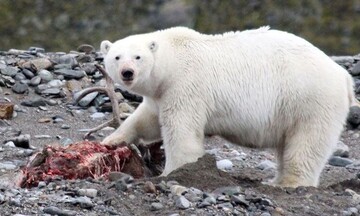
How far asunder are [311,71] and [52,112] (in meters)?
4.06

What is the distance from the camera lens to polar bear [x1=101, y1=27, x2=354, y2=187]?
9.16 m

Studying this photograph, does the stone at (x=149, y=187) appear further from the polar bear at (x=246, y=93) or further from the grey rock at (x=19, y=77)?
the grey rock at (x=19, y=77)

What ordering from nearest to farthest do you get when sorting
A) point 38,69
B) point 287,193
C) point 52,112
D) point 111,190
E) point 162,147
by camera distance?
point 111,190 < point 287,193 < point 162,147 < point 52,112 < point 38,69

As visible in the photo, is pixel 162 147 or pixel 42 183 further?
pixel 162 147

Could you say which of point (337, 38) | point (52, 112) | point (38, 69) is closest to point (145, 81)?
point (52, 112)

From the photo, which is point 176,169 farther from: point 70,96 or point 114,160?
point 70,96

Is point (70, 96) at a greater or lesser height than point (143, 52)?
lesser

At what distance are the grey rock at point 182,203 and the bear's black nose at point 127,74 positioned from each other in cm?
166

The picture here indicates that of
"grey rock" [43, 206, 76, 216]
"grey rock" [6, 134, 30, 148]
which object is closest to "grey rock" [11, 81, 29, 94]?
"grey rock" [6, 134, 30, 148]

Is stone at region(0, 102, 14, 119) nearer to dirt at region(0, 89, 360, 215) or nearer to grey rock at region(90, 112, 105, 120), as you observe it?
dirt at region(0, 89, 360, 215)

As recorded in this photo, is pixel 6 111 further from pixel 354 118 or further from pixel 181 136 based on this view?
pixel 354 118

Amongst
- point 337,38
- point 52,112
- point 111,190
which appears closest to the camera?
point 111,190

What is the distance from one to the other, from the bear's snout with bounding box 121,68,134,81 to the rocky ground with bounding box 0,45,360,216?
0.92 m

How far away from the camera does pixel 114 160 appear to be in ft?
28.7
